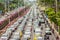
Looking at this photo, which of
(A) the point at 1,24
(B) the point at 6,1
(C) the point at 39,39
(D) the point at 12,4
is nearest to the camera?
(C) the point at 39,39

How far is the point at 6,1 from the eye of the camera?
278ft

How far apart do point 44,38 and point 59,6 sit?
85.3 ft

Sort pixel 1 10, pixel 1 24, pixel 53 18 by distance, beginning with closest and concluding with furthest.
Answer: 1. pixel 53 18
2. pixel 1 24
3. pixel 1 10

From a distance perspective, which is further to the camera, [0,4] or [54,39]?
[0,4]

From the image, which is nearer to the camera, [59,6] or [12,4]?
[59,6]

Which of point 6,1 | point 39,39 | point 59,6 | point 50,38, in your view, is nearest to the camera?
point 39,39

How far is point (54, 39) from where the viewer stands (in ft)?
82.0

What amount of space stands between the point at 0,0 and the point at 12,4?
18.6 metres

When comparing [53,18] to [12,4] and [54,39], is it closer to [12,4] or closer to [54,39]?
[54,39]

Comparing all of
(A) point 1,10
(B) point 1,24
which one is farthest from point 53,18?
(A) point 1,10

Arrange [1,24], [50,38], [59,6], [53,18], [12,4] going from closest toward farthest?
[50,38]
[53,18]
[1,24]
[59,6]
[12,4]

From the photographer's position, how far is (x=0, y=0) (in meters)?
76.1

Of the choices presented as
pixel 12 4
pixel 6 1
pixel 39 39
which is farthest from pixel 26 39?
pixel 12 4

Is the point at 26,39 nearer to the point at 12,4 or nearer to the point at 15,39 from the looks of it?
the point at 15,39
